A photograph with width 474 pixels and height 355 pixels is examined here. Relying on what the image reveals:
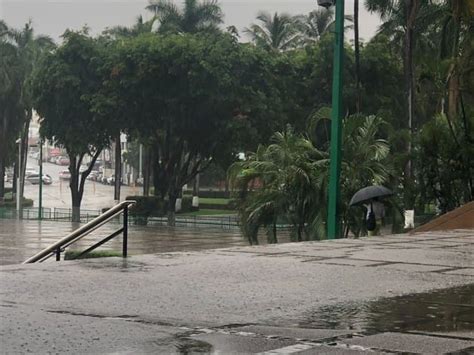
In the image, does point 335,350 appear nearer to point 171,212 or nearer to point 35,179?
point 171,212

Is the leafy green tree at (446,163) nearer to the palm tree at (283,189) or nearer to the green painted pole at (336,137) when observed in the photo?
the palm tree at (283,189)

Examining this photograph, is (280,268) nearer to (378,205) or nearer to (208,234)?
(378,205)

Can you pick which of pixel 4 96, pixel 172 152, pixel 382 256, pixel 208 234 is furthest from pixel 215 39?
pixel 382 256

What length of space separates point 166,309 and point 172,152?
43.7m

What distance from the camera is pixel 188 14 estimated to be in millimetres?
58156

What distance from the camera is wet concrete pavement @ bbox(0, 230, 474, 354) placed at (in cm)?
600

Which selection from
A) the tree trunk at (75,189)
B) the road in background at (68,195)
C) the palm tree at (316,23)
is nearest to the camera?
the tree trunk at (75,189)

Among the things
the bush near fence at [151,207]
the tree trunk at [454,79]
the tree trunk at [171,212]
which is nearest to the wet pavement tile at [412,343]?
the tree trunk at [454,79]

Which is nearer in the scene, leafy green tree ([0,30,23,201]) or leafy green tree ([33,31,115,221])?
leafy green tree ([33,31,115,221])

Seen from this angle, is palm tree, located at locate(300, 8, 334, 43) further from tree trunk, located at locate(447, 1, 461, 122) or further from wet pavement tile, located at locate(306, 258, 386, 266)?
wet pavement tile, located at locate(306, 258, 386, 266)

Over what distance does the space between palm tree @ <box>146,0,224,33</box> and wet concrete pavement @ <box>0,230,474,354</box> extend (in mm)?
47150

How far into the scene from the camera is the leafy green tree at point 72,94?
1901 inches

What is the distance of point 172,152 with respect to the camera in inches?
2002

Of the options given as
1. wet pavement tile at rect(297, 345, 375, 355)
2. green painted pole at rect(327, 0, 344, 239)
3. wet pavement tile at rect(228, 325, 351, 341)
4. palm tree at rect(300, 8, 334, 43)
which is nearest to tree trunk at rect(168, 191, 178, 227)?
palm tree at rect(300, 8, 334, 43)
